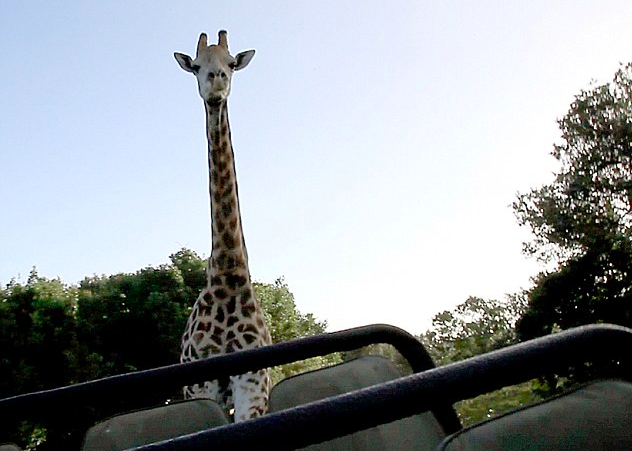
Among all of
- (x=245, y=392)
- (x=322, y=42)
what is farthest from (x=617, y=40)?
(x=245, y=392)

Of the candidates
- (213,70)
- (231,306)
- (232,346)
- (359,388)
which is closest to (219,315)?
(231,306)

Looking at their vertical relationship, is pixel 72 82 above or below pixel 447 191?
above

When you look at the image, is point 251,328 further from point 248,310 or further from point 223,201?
point 223,201

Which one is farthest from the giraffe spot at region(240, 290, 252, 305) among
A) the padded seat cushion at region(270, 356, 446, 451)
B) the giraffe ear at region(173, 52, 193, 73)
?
the padded seat cushion at region(270, 356, 446, 451)

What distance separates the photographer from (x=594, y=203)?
6.17m

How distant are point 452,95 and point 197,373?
5874mm

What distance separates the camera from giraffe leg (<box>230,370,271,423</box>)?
2.46 meters

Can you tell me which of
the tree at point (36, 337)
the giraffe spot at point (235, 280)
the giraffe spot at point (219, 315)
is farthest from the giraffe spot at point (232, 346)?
the tree at point (36, 337)

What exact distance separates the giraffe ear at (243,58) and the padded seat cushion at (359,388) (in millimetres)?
2389

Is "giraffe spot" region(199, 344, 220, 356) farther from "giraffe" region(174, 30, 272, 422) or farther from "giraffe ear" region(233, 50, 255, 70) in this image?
"giraffe ear" region(233, 50, 255, 70)

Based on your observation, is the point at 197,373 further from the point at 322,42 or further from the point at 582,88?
the point at 582,88

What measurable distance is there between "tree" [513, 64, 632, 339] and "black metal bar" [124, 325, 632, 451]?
5.54 metres

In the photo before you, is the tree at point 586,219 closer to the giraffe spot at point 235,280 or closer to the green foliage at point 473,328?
the green foliage at point 473,328

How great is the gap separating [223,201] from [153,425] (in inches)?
83.3
